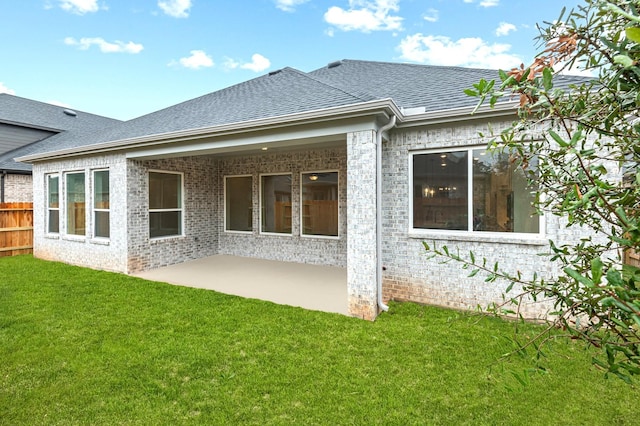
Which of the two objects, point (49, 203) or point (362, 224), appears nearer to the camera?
point (362, 224)

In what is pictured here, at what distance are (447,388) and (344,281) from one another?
393 cm

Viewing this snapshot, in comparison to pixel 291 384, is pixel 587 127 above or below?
above

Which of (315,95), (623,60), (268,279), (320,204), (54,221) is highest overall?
(315,95)

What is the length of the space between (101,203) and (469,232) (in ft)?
28.7

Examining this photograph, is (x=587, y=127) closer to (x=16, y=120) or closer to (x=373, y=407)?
(x=373, y=407)

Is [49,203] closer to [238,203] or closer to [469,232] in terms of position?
[238,203]

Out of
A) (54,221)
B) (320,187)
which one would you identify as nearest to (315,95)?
(320,187)

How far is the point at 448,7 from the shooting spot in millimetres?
8891

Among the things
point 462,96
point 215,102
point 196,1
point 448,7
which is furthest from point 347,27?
point 462,96

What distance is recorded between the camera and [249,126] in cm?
568

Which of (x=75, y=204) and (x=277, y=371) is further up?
(x=75, y=204)

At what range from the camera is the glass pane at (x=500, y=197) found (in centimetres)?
486

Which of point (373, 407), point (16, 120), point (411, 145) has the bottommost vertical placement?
point (373, 407)

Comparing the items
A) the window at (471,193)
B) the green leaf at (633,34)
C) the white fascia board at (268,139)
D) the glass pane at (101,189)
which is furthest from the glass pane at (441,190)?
the glass pane at (101,189)
